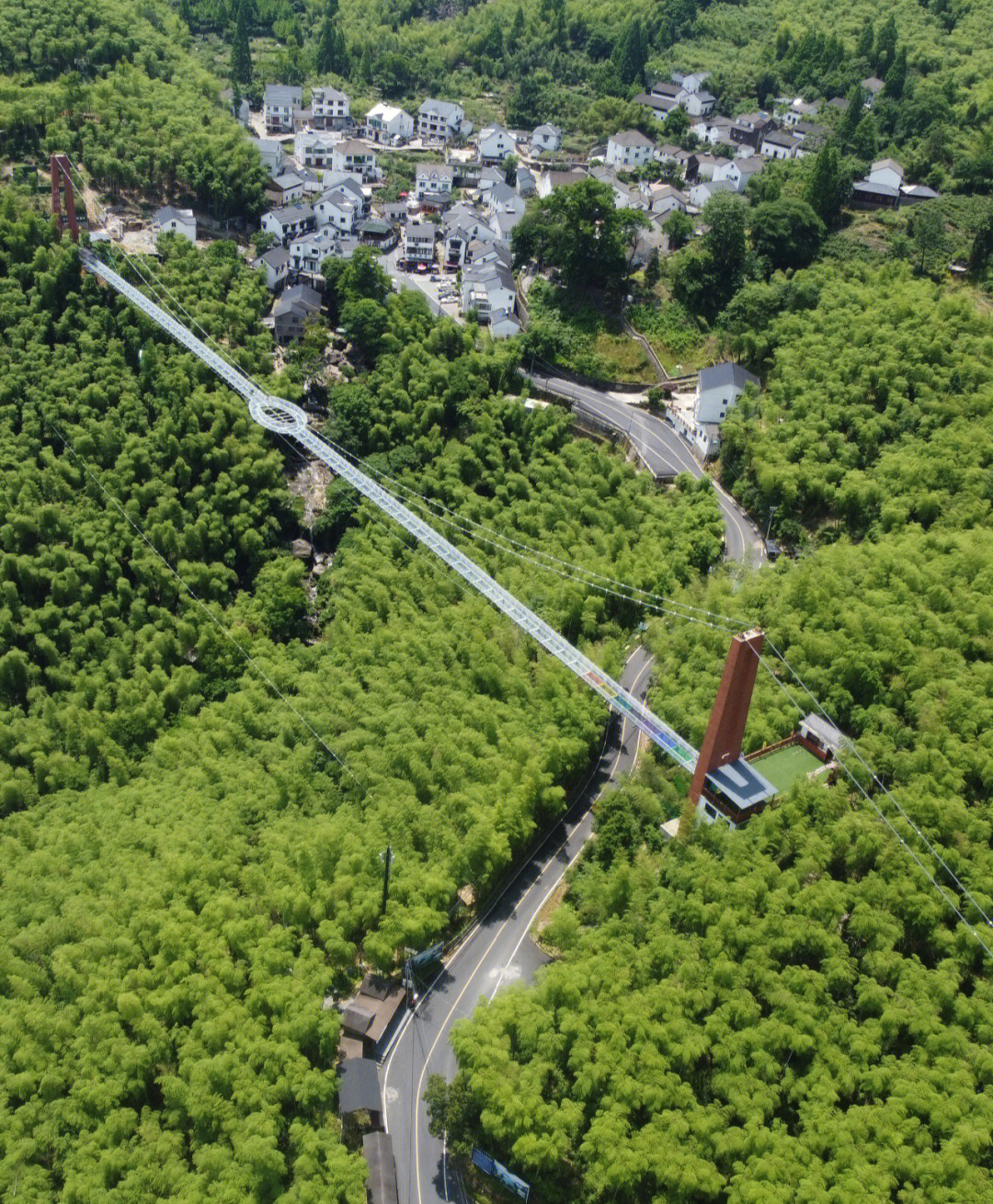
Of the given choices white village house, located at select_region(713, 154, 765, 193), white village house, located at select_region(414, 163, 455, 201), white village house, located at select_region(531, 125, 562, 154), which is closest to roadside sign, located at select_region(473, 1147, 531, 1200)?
white village house, located at select_region(713, 154, 765, 193)

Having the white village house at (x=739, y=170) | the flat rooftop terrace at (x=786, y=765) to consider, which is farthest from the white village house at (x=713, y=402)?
the white village house at (x=739, y=170)

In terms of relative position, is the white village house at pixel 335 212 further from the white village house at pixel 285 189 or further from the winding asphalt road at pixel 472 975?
the winding asphalt road at pixel 472 975

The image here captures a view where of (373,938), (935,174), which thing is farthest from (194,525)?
(935,174)

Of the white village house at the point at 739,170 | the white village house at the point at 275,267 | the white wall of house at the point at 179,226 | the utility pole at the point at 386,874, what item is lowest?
the utility pole at the point at 386,874

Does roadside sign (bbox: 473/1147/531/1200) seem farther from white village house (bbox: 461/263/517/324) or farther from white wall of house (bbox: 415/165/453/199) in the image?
white wall of house (bbox: 415/165/453/199)

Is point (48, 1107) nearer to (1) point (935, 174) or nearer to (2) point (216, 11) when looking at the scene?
(1) point (935, 174)

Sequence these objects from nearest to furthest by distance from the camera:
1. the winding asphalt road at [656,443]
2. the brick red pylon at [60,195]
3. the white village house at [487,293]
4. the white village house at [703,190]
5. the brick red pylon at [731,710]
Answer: the brick red pylon at [731,710] < the winding asphalt road at [656,443] < the brick red pylon at [60,195] < the white village house at [487,293] < the white village house at [703,190]

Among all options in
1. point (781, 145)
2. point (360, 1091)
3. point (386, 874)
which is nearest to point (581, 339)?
point (781, 145)

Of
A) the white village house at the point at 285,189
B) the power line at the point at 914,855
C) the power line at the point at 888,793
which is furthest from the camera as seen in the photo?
the white village house at the point at 285,189

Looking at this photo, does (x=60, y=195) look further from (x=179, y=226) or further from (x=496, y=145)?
(x=496, y=145)
